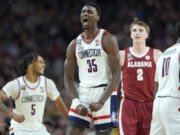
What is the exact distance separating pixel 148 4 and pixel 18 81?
858 cm

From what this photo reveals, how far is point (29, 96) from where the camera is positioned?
768 cm

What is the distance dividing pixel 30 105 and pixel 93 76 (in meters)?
1.73

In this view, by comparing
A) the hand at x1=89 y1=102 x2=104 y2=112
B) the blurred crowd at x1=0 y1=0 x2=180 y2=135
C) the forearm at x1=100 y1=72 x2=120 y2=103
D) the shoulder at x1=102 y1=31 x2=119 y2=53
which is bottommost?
the hand at x1=89 y1=102 x2=104 y2=112

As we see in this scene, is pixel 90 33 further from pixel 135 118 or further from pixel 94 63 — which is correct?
pixel 135 118

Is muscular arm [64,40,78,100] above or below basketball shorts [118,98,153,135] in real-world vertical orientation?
above

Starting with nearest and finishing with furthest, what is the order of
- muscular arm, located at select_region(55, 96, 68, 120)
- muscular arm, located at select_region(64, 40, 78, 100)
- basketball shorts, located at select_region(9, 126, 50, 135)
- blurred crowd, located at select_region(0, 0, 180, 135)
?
muscular arm, located at select_region(64, 40, 78, 100)
basketball shorts, located at select_region(9, 126, 50, 135)
muscular arm, located at select_region(55, 96, 68, 120)
blurred crowd, located at select_region(0, 0, 180, 135)

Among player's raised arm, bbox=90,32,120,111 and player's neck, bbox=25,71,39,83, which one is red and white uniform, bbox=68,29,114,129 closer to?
player's raised arm, bbox=90,32,120,111

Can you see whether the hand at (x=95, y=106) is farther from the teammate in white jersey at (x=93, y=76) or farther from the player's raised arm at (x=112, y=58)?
the player's raised arm at (x=112, y=58)

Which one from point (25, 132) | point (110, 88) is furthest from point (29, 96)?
point (110, 88)

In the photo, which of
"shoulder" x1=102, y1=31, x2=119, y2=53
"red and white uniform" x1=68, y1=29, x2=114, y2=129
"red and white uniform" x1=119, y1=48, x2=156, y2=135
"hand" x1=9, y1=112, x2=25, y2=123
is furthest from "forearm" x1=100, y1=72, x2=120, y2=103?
"hand" x1=9, y1=112, x2=25, y2=123

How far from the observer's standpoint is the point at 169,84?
238 inches

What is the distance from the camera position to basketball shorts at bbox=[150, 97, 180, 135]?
591cm

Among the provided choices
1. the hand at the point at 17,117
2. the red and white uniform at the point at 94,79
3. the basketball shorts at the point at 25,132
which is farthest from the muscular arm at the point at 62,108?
the red and white uniform at the point at 94,79

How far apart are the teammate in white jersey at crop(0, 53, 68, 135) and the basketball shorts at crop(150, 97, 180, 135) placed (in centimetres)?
227
